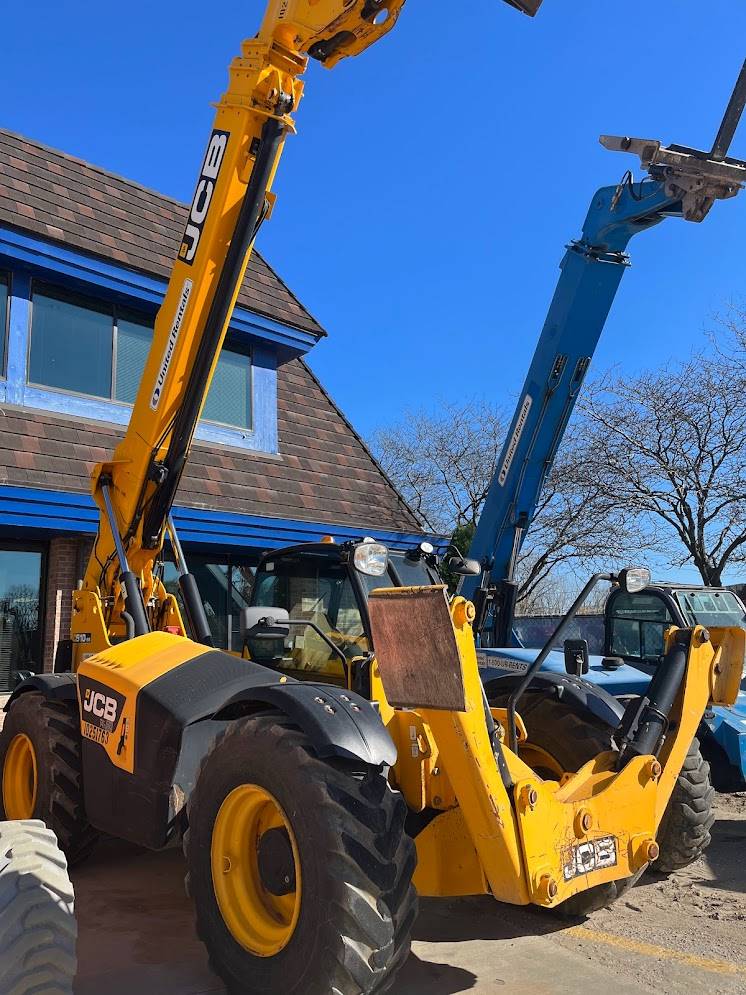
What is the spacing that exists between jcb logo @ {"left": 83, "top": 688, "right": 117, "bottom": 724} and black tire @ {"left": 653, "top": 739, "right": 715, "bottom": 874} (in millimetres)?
3323

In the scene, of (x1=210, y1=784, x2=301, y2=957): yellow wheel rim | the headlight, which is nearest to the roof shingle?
the headlight

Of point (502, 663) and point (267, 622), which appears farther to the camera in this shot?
point (502, 663)

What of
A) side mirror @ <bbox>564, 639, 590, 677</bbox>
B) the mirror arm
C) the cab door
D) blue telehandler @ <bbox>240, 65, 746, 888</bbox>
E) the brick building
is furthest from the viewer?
the brick building

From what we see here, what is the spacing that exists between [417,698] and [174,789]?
5.13 ft

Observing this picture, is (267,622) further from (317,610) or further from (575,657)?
(575,657)

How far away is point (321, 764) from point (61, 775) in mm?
2688

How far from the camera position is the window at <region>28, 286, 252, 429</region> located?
9867mm

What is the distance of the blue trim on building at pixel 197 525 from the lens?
8.55 meters

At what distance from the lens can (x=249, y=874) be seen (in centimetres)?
355

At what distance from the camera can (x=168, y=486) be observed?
609 centimetres

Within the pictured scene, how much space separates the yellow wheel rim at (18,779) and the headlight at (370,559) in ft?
9.75

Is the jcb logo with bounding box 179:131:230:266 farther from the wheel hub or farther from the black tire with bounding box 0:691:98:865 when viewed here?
the wheel hub

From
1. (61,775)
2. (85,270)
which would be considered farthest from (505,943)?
(85,270)

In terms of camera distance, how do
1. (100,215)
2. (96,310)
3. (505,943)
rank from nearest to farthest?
1. (505,943)
2. (96,310)
3. (100,215)
